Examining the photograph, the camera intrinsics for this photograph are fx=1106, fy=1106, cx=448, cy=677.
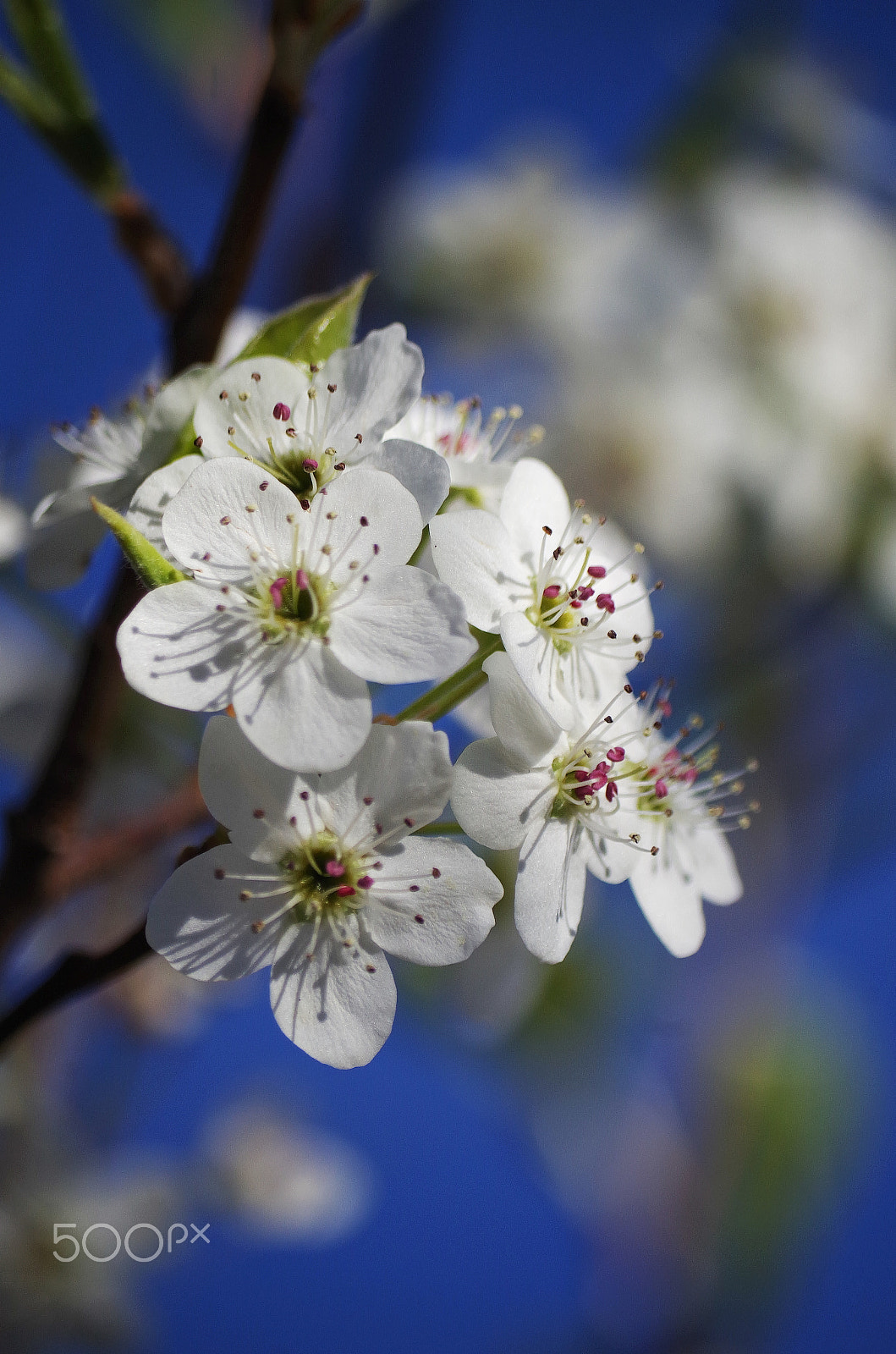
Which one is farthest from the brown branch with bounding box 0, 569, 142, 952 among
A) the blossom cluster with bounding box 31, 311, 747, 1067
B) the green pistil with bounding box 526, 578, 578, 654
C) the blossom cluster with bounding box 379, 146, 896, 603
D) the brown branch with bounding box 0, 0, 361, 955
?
the blossom cluster with bounding box 379, 146, 896, 603

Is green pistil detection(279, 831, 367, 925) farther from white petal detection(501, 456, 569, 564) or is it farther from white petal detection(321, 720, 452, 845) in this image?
white petal detection(501, 456, 569, 564)

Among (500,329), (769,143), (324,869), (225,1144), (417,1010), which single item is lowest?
(225,1144)

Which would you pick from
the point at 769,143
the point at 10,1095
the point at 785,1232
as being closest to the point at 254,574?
the point at 10,1095

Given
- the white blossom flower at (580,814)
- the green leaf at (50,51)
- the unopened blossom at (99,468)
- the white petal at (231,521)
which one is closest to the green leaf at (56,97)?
the green leaf at (50,51)

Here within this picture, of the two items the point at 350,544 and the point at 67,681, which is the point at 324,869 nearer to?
the point at 350,544

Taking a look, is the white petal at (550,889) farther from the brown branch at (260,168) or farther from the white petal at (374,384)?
the brown branch at (260,168)

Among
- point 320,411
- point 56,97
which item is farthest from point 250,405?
point 56,97
